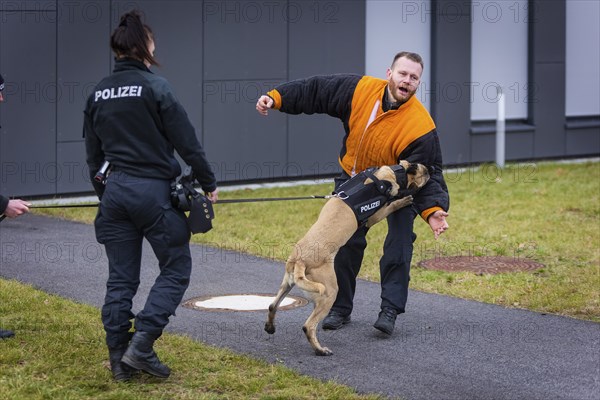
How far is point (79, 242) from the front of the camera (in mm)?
10562

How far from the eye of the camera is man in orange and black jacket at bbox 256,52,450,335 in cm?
682

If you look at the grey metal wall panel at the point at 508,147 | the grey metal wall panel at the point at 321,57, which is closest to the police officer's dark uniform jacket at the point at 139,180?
the grey metal wall panel at the point at 321,57

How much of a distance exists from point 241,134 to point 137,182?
361 inches

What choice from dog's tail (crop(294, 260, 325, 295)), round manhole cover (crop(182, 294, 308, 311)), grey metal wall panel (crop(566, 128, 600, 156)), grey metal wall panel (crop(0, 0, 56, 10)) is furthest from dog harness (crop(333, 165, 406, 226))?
grey metal wall panel (crop(566, 128, 600, 156))

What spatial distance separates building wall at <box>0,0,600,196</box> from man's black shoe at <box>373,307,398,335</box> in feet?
23.6

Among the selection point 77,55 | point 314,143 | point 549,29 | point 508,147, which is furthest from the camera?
point 549,29

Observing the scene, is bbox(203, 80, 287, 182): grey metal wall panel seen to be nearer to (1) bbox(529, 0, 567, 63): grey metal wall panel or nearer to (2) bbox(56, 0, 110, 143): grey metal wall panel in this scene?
(2) bbox(56, 0, 110, 143): grey metal wall panel

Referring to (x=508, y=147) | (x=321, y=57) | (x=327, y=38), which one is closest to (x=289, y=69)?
(x=321, y=57)

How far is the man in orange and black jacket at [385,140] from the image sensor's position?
6816mm

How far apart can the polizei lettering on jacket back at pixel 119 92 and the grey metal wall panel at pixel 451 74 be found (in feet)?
37.1

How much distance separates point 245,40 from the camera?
1460cm

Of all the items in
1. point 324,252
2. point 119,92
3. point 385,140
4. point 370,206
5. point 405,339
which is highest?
point 119,92

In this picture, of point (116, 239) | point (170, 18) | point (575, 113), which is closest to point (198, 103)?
point (170, 18)

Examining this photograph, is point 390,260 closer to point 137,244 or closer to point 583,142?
point 137,244
